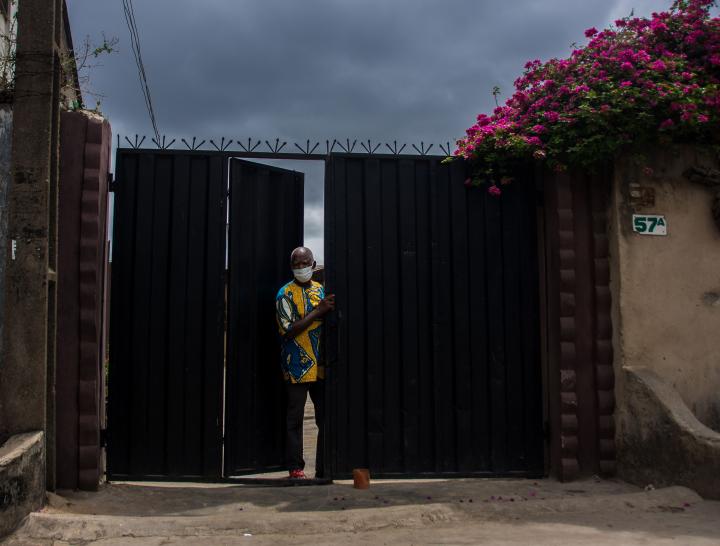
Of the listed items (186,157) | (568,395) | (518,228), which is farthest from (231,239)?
(568,395)

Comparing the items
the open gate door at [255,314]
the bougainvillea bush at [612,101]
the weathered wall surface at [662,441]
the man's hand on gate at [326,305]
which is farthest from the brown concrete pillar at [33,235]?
the weathered wall surface at [662,441]

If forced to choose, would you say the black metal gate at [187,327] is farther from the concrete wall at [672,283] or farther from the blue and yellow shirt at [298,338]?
the concrete wall at [672,283]

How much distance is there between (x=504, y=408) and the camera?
17.5 feet

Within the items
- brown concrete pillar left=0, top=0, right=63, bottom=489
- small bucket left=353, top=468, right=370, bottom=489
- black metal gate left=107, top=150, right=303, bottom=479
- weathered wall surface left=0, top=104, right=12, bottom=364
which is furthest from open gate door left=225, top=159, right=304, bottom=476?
weathered wall surface left=0, top=104, right=12, bottom=364

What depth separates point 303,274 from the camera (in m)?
5.22

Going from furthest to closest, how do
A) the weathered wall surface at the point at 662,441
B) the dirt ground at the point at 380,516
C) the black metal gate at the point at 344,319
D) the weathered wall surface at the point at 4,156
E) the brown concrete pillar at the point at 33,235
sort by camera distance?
the black metal gate at the point at 344,319 → the weathered wall surface at the point at 662,441 → the weathered wall surface at the point at 4,156 → the brown concrete pillar at the point at 33,235 → the dirt ground at the point at 380,516

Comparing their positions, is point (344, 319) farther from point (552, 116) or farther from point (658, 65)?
point (658, 65)

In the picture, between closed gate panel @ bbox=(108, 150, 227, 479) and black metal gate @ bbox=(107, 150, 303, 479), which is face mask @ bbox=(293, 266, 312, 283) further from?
closed gate panel @ bbox=(108, 150, 227, 479)

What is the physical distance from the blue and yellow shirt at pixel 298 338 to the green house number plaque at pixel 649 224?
2350 millimetres

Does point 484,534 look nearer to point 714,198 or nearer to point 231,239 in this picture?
point 231,239

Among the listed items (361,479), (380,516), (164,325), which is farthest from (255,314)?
(380,516)

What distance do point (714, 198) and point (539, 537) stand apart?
9.54ft

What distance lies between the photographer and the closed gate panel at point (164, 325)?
504 cm

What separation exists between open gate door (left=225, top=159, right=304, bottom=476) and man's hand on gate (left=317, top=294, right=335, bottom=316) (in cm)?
42
